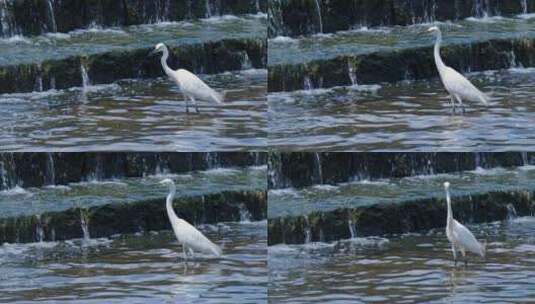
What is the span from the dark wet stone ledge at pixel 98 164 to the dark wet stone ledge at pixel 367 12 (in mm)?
736

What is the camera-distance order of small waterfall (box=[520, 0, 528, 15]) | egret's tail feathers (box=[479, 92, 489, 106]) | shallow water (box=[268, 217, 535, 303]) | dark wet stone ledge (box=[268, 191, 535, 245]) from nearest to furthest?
shallow water (box=[268, 217, 535, 303]), egret's tail feathers (box=[479, 92, 489, 106]), small waterfall (box=[520, 0, 528, 15]), dark wet stone ledge (box=[268, 191, 535, 245])

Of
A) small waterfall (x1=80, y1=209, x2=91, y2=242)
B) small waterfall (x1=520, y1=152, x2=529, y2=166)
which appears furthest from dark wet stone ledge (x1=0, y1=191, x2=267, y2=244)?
small waterfall (x1=520, y1=152, x2=529, y2=166)

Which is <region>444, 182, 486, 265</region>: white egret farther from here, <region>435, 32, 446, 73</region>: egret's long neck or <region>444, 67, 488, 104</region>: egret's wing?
<region>435, 32, 446, 73</region>: egret's long neck

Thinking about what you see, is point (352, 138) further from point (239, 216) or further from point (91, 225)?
point (91, 225)

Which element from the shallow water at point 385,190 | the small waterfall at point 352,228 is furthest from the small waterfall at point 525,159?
the small waterfall at point 352,228

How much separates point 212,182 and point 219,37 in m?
0.81

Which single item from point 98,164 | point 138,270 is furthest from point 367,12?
point 138,270

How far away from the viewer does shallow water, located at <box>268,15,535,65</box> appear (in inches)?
410

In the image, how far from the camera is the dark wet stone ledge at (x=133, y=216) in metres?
10.4

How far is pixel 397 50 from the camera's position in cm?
1047

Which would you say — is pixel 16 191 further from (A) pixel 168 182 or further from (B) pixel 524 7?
(B) pixel 524 7

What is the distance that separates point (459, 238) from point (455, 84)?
838 millimetres

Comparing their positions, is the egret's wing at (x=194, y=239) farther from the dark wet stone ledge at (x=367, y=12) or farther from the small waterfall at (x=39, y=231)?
the dark wet stone ledge at (x=367, y=12)

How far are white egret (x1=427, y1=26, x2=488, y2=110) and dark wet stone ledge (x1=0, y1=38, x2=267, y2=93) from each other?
0.95 metres
